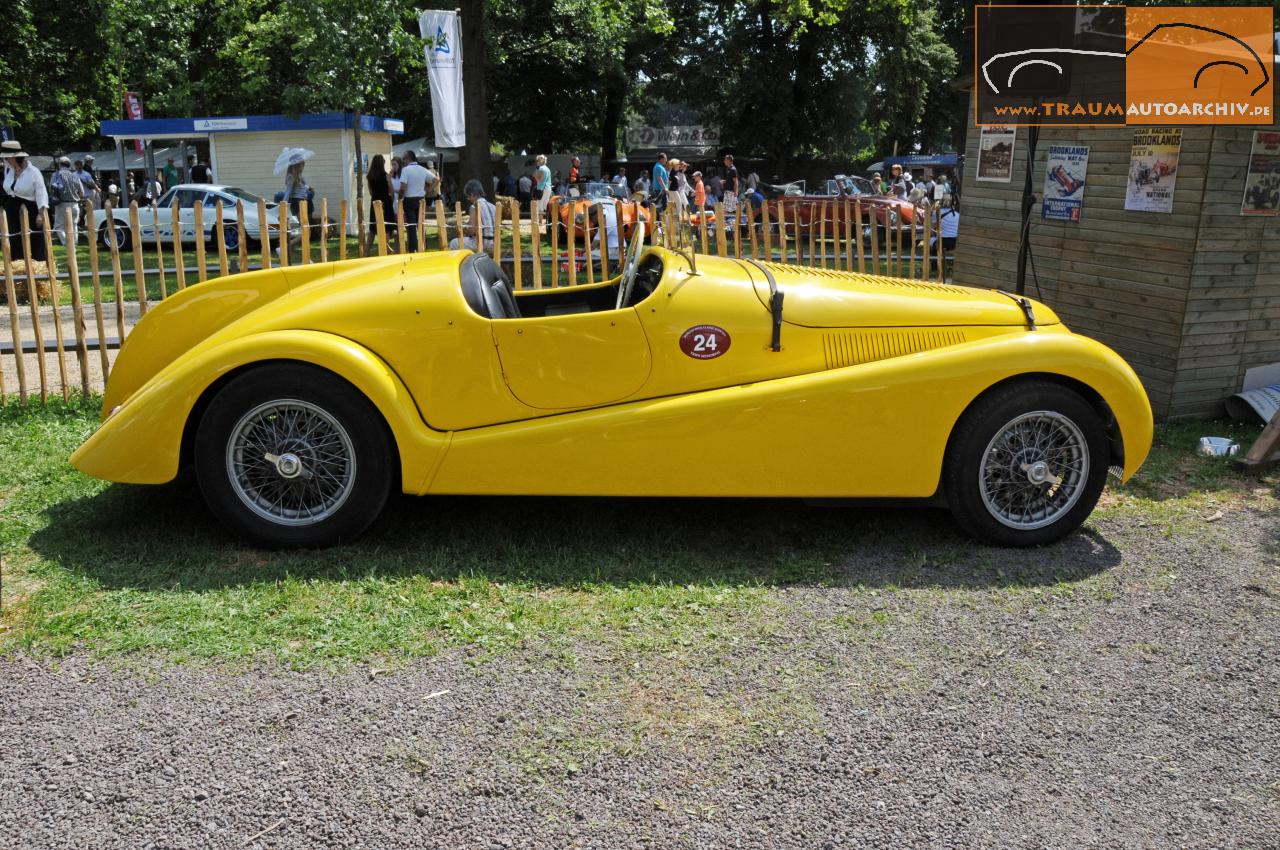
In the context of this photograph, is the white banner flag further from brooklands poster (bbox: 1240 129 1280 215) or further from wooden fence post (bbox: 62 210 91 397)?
brooklands poster (bbox: 1240 129 1280 215)

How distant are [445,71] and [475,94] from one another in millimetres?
2680

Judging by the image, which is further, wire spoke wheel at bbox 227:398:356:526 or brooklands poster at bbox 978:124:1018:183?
brooklands poster at bbox 978:124:1018:183

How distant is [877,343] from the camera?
15.0 ft

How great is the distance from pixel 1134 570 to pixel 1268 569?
63 centimetres

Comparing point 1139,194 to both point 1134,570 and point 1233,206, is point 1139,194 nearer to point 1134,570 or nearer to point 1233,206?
point 1233,206

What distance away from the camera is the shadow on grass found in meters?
4.26

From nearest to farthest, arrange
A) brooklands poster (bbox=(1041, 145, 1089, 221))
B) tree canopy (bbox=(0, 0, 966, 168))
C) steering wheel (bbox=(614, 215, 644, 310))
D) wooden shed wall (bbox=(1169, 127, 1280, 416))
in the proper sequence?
steering wheel (bbox=(614, 215, 644, 310))
wooden shed wall (bbox=(1169, 127, 1280, 416))
brooklands poster (bbox=(1041, 145, 1089, 221))
tree canopy (bbox=(0, 0, 966, 168))

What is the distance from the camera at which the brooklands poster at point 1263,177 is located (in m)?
6.53

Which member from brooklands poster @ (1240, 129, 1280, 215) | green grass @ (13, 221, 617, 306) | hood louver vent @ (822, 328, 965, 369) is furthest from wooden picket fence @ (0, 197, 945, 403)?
brooklands poster @ (1240, 129, 1280, 215)

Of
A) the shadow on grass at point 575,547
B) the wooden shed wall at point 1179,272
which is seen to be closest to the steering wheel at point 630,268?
the shadow on grass at point 575,547

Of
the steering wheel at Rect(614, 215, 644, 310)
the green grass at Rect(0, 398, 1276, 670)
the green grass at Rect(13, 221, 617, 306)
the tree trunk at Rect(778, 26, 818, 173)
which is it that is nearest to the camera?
the green grass at Rect(0, 398, 1276, 670)

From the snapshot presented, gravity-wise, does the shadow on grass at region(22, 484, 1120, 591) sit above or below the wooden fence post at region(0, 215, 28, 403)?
below

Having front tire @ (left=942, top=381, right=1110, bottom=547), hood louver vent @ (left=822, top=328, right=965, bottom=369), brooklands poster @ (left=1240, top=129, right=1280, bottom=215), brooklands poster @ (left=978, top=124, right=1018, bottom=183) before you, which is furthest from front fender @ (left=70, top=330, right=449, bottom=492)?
brooklands poster @ (left=978, top=124, right=1018, bottom=183)

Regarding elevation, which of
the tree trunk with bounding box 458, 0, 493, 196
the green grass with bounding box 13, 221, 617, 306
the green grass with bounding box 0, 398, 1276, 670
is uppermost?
the tree trunk with bounding box 458, 0, 493, 196
